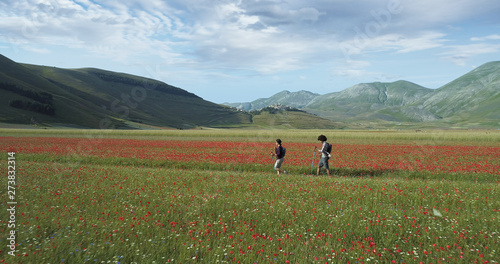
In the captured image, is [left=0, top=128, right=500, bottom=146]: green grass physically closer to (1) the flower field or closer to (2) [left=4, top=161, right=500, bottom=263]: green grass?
(1) the flower field

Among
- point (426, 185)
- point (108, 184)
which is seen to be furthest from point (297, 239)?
point (108, 184)

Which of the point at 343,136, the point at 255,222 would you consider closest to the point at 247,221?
the point at 255,222

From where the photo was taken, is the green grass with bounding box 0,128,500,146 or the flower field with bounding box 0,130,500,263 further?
the green grass with bounding box 0,128,500,146

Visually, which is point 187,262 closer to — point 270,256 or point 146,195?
point 270,256

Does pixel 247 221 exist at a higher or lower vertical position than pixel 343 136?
lower

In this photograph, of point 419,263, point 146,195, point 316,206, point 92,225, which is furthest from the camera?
point 146,195

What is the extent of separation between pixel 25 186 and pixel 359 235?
1423cm

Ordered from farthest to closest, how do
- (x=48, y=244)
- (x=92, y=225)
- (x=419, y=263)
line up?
(x=92, y=225) < (x=48, y=244) < (x=419, y=263)

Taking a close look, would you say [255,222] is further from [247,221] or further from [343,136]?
[343,136]

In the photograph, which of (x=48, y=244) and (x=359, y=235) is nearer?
(x=48, y=244)

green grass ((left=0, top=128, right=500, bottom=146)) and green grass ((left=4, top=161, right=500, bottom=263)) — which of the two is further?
green grass ((left=0, top=128, right=500, bottom=146))

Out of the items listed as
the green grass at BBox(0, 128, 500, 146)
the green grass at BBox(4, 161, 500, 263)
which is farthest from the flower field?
the green grass at BBox(0, 128, 500, 146)

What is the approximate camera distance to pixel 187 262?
6180 millimetres

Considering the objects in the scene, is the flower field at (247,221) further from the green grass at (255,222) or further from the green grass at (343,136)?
the green grass at (343,136)
